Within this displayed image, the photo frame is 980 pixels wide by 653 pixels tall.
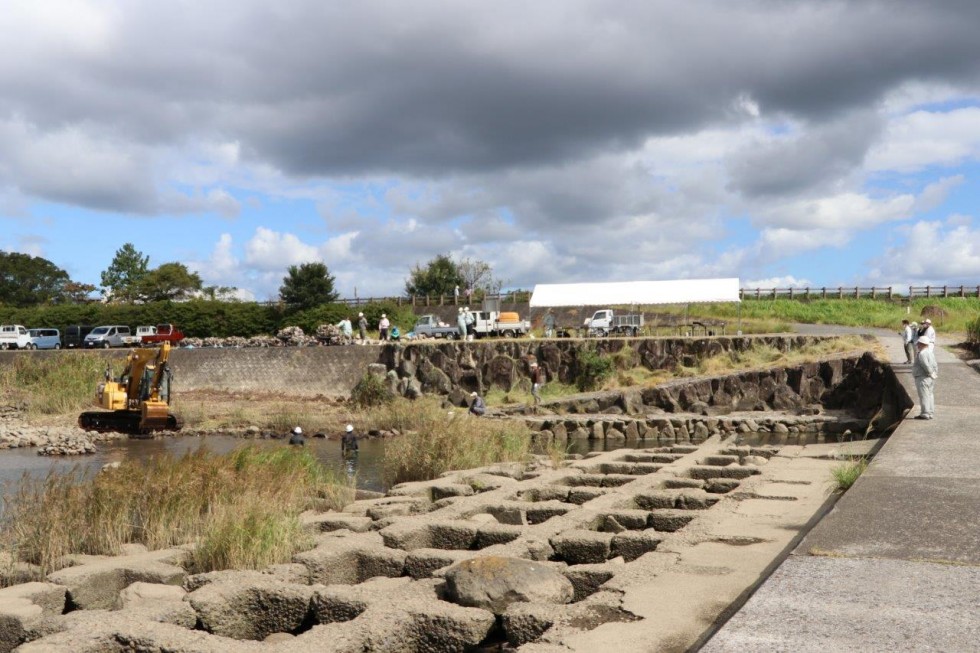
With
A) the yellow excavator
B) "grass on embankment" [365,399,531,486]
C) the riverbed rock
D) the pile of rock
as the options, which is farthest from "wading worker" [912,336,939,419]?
the pile of rock

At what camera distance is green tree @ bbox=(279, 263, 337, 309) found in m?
60.8

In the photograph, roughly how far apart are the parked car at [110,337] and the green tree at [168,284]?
20171 millimetres

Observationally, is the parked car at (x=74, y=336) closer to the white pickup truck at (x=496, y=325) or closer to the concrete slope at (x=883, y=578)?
the white pickup truck at (x=496, y=325)

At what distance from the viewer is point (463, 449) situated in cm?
1656

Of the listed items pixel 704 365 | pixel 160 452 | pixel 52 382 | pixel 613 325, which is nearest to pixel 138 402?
pixel 160 452

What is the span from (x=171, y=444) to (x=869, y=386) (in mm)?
23046

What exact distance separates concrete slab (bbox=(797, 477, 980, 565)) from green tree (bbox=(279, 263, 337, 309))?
53295mm

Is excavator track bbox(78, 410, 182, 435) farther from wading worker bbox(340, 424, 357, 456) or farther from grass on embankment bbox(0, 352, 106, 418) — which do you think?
wading worker bbox(340, 424, 357, 456)

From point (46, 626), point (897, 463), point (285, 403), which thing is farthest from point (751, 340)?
point (46, 626)

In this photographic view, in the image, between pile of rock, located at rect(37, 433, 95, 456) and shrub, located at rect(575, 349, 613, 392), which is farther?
shrub, located at rect(575, 349, 613, 392)

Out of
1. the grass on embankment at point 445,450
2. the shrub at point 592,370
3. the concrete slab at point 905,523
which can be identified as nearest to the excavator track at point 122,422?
the shrub at point 592,370

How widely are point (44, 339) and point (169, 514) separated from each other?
52.3m

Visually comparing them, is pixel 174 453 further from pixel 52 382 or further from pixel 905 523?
pixel 52 382

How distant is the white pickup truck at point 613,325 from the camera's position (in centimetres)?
4472
